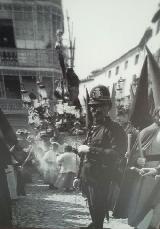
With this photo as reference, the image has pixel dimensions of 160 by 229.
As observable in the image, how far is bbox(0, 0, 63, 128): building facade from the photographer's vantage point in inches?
159

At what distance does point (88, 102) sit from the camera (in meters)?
3.77

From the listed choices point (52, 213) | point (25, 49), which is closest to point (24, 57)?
point (25, 49)

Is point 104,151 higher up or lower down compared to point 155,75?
lower down

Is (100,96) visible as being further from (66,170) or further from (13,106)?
(66,170)

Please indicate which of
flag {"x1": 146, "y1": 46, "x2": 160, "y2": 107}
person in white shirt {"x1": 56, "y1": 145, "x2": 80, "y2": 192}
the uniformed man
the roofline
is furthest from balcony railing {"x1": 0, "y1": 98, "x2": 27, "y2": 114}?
flag {"x1": 146, "y1": 46, "x2": 160, "y2": 107}

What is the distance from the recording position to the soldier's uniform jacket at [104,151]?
372 cm

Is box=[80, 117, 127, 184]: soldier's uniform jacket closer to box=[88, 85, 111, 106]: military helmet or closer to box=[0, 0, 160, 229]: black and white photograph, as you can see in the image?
box=[0, 0, 160, 229]: black and white photograph

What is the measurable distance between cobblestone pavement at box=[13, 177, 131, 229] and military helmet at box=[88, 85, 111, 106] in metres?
1.29

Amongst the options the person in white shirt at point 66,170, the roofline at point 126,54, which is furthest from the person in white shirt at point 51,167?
the roofline at point 126,54

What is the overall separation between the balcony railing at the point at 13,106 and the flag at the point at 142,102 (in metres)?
1.34

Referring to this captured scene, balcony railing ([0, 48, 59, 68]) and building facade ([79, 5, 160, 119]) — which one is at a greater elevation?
balcony railing ([0, 48, 59, 68])

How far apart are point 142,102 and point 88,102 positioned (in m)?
0.59

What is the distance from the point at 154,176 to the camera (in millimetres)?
3666

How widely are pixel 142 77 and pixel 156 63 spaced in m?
0.21
